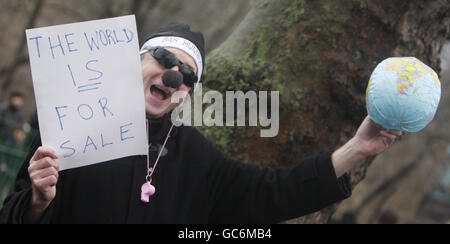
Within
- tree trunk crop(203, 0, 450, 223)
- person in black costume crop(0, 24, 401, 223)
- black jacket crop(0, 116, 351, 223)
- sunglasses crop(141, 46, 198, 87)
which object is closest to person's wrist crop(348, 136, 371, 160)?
person in black costume crop(0, 24, 401, 223)

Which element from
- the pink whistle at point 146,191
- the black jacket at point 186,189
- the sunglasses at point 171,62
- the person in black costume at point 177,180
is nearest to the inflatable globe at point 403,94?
the person in black costume at point 177,180

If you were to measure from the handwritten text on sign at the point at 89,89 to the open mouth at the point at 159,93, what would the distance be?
0.39ft

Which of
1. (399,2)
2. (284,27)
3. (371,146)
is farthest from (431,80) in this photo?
(284,27)

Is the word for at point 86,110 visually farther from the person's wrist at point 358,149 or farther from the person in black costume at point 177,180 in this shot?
the person's wrist at point 358,149

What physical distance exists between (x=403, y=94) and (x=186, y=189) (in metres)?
0.99

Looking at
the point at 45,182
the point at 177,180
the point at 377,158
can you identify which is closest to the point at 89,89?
the point at 45,182

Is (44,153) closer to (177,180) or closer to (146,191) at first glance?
(146,191)

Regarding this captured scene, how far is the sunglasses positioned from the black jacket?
8.6 inches

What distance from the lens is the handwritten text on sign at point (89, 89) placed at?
185 cm

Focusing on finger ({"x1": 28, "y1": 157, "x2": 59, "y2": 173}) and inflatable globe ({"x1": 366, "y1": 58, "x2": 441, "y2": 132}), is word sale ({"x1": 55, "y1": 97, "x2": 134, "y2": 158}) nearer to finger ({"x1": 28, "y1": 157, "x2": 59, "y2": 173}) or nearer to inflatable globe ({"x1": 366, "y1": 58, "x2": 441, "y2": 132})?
finger ({"x1": 28, "y1": 157, "x2": 59, "y2": 173})

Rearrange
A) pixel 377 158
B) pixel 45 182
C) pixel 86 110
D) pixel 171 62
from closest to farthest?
pixel 45 182 < pixel 86 110 < pixel 171 62 < pixel 377 158

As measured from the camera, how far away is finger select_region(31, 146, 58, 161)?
69.2 inches

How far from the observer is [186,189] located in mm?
2121
